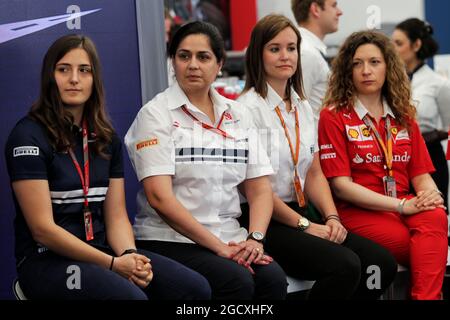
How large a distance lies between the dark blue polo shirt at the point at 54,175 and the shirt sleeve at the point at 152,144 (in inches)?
6.8

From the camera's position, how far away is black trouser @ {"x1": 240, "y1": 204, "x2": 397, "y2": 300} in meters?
3.31

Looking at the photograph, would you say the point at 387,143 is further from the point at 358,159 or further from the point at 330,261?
the point at 330,261

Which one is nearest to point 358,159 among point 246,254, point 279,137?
point 279,137

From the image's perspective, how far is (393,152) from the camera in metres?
3.76

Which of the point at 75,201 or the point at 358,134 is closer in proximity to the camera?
the point at 75,201

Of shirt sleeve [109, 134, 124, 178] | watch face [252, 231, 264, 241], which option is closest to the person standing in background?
watch face [252, 231, 264, 241]

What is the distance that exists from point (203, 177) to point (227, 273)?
39cm

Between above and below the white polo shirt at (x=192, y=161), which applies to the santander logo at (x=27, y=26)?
above

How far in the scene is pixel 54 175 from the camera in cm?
286

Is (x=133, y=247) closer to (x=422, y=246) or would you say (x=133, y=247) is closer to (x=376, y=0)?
(x=422, y=246)

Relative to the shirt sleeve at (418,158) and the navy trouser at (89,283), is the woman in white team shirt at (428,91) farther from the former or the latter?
the navy trouser at (89,283)

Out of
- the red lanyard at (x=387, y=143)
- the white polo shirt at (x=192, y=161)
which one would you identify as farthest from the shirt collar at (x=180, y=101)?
the red lanyard at (x=387, y=143)

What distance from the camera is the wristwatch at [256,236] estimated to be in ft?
10.6

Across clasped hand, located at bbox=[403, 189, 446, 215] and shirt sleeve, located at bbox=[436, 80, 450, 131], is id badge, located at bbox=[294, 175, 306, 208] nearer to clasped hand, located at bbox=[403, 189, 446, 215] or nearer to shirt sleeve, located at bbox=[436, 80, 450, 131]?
clasped hand, located at bbox=[403, 189, 446, 215]
